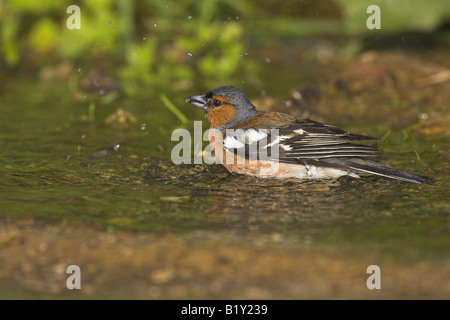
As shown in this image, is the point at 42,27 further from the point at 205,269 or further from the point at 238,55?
the point at 205,269

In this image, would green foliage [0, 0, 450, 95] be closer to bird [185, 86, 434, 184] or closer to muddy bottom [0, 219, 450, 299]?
bird [185, 86, 434, 184]

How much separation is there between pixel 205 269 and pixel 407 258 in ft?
3.23

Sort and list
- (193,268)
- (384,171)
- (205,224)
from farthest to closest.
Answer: (384,171) < (205,224) < (193,268)

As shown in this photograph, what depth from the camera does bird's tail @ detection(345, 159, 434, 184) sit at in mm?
4574

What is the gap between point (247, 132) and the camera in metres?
5.20

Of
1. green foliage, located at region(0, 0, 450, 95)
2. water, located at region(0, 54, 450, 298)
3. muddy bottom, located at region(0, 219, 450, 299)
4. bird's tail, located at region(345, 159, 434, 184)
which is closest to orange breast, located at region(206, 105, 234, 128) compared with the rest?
water, located at region(0, 54, 450, 298)

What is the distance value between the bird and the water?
116 millimetres

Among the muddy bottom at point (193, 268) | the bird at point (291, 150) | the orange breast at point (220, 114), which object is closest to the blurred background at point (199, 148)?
the muddy bottom at point (193, 268)

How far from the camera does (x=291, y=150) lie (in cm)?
506

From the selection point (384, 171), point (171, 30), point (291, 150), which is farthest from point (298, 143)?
point (171, 30)

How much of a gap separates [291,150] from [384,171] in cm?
72

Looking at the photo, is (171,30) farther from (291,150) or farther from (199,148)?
(291,150)

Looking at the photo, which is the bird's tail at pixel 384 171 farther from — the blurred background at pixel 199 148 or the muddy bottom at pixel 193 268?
the muddy bottom at pixel 193 268

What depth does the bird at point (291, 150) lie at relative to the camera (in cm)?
493
